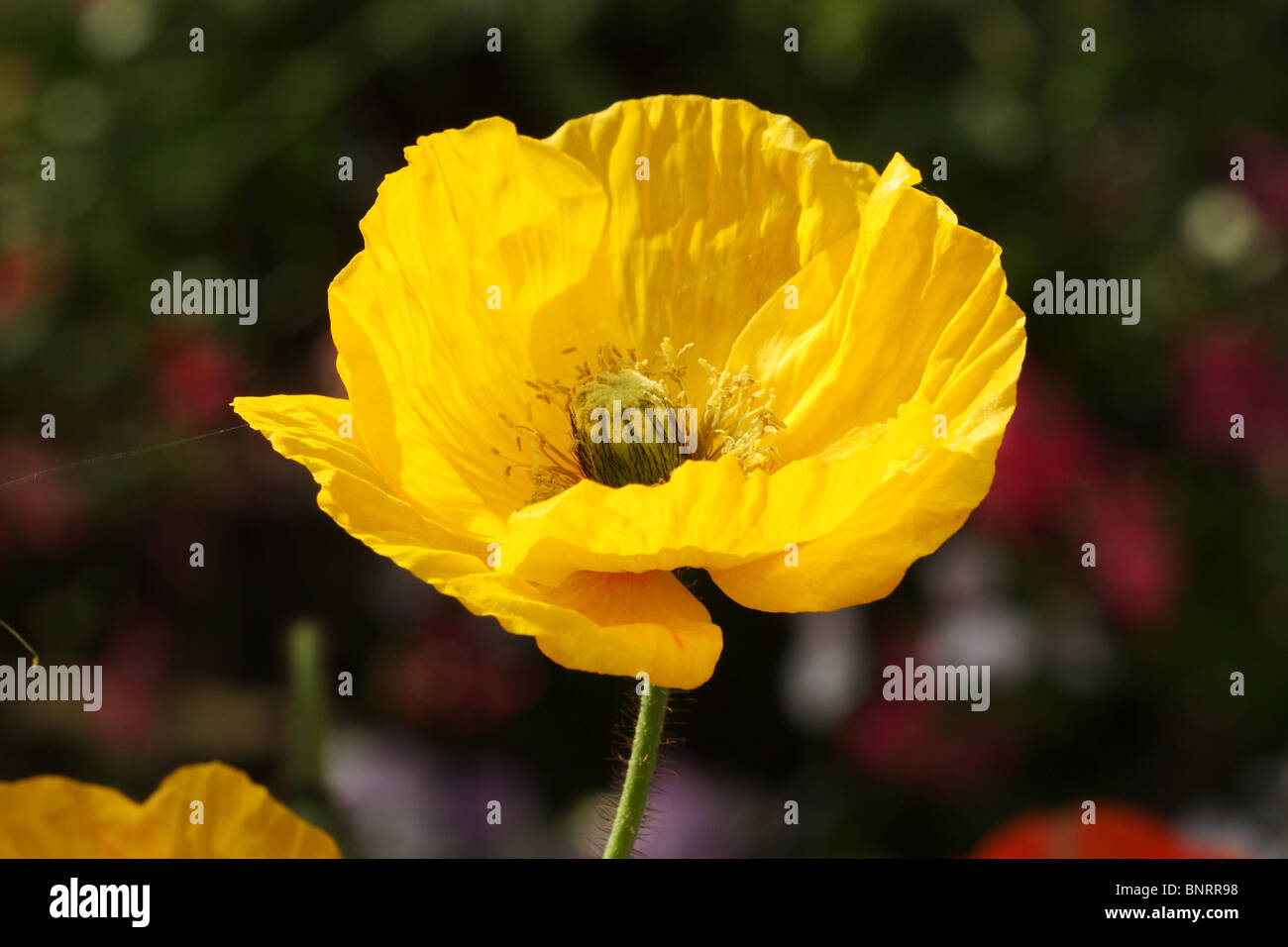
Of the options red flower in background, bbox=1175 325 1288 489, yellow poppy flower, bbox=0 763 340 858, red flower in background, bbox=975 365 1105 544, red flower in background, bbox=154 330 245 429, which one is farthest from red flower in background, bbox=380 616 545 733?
yellow poppy flower, bbox=0 763 340 858

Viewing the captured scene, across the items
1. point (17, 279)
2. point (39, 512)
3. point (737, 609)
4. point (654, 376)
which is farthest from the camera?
point (17, 279)

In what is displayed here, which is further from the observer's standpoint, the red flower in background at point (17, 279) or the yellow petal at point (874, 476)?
the red flower in background at point (17, 279)

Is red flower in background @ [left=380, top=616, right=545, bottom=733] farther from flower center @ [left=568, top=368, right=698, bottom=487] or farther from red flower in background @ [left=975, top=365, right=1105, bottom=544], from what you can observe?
flower center @ [left=568, top=368, right=698, bottom=487]

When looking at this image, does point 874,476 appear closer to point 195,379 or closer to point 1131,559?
point 1131,559

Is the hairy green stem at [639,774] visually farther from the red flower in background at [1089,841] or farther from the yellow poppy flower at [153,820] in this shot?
the red flower in background at [1089,841]

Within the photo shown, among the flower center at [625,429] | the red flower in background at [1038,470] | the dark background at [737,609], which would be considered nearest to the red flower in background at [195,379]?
the dark background at [737,609]

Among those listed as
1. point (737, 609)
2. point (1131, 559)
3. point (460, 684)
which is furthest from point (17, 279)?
point (1131, 559)
